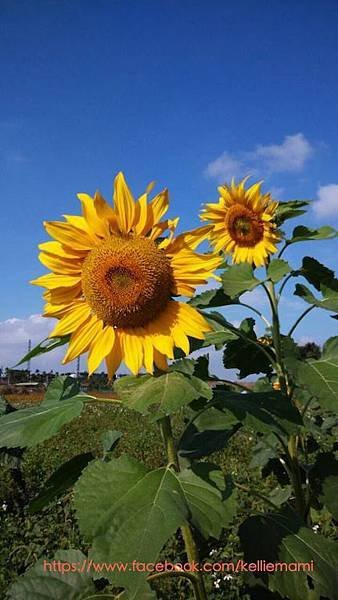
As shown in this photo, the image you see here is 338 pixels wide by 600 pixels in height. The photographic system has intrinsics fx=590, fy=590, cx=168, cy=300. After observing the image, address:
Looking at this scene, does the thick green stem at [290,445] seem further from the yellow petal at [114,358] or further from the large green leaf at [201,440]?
the yellow petal at [114,358]

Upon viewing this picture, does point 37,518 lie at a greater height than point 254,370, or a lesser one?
lesser

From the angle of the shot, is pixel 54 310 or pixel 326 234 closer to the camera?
pixel 54 310

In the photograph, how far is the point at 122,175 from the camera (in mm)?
1602

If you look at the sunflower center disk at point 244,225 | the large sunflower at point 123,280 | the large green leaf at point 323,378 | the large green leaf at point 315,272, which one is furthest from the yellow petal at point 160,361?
the sunflower center disk at point 244,225

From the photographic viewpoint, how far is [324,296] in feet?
7.34

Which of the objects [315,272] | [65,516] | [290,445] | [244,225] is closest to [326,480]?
[290,445]

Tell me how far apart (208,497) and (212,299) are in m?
0.71

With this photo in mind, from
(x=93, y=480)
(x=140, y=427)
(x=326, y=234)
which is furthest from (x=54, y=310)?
(x=140, y=427)

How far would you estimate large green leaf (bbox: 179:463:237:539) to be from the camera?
4.31ft

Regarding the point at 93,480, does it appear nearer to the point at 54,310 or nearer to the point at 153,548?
the point at 153,548

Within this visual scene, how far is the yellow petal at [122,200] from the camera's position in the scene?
159cm

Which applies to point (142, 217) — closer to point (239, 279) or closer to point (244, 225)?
point (239, 279)

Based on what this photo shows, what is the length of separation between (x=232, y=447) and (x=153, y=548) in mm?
5525

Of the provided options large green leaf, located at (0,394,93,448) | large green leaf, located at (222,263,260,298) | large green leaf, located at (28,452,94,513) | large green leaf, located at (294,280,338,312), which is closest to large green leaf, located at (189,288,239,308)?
large green leaf, located at (222,263,260,298)
